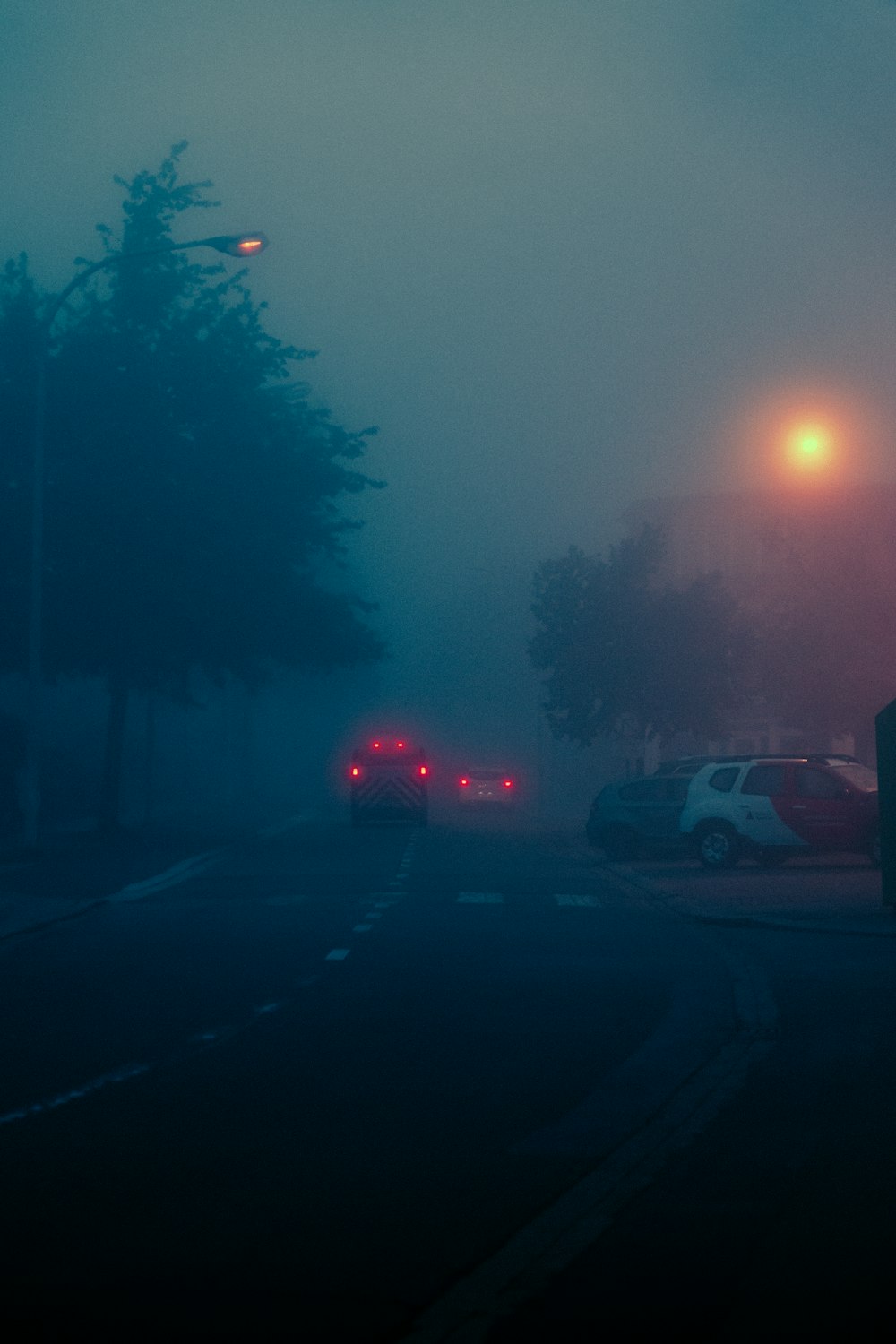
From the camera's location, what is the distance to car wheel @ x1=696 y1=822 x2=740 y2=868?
98.1 ft

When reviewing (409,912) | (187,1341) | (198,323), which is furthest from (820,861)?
(187,1341)

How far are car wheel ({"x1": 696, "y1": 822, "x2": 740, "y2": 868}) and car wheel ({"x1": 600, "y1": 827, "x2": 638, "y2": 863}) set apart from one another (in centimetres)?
394

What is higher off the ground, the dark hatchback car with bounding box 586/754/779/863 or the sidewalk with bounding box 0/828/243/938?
the dark hatchback car with bounding box 586/754/779/863

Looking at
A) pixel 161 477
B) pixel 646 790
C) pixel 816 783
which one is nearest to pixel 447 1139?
pixel 816 783

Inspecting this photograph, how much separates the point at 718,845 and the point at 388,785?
21.7 metres

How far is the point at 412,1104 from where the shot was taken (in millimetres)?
8875

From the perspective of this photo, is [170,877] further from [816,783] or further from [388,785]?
[388,785]

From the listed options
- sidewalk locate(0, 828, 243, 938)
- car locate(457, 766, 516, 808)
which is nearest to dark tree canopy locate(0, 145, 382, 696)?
sidewalk locate(0, 828, 243, 938)

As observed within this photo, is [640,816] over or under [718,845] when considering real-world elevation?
over

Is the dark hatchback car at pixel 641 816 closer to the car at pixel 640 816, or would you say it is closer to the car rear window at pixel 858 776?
the car at pixel 640 816

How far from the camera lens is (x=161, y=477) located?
40.2 m

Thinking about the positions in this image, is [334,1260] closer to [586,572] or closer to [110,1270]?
[110,1270]

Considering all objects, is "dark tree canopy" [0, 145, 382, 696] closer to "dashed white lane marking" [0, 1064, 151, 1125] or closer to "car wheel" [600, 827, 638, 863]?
"car wheel" [600, 827, 638, 863]

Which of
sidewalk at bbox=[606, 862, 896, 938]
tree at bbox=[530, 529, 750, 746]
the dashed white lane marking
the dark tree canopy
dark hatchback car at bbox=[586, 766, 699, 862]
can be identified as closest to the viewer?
the dashed white lane marking
